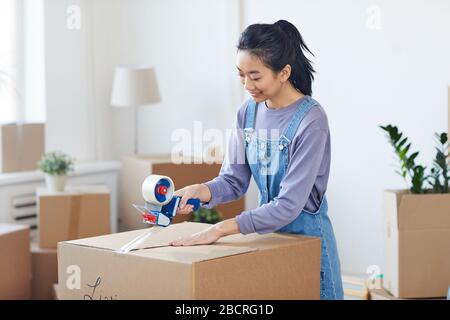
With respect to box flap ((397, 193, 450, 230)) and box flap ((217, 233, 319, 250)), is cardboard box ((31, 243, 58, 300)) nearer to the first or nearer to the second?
box flap ((397, 193, 450, 230))

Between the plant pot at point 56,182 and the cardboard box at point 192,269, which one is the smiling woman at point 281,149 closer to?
the cardboard box at point 192,269

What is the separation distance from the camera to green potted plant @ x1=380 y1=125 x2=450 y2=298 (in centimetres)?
274

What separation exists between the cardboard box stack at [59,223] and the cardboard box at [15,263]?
114mm

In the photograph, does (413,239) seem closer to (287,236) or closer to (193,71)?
(287,236)

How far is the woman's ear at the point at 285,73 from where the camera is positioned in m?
1.63

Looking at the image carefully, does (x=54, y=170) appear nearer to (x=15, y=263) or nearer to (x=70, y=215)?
(x=70, y=215)

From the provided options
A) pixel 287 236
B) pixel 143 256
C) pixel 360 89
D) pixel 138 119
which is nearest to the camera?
pixel 143 256

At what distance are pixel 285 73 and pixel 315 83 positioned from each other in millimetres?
2499

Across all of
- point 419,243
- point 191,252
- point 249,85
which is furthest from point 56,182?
point 191,252

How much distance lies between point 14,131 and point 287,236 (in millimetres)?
2849

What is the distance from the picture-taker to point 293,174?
156cm

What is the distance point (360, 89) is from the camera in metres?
3.93

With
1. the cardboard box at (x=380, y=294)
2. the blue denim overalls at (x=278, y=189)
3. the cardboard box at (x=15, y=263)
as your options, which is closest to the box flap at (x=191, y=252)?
the blue denim overalls at (x=278, y=189)
